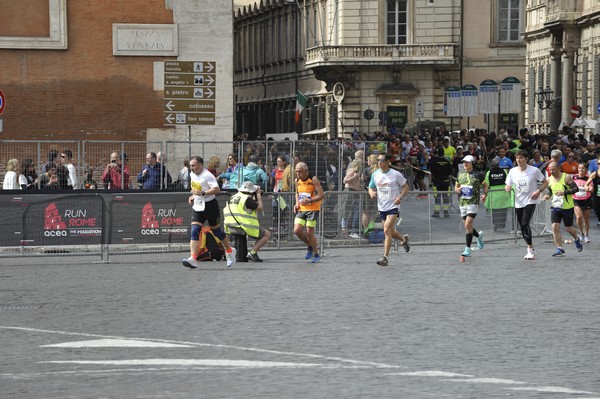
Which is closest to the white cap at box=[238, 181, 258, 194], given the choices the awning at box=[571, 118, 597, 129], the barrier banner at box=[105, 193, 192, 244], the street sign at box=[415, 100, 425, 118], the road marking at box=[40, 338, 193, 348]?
the barrier banner at box=[105, 193, 192, 244]

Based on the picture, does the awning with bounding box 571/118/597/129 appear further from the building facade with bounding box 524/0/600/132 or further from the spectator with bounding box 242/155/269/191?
the spectator with bounding box 242/155/269/191

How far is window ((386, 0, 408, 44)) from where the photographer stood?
258ft

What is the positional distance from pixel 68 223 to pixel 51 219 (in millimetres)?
299

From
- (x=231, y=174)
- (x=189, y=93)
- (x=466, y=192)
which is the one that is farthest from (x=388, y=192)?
(x=189, y=93)

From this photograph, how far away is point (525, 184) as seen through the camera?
2453cm

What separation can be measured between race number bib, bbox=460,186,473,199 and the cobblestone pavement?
187 centimetres

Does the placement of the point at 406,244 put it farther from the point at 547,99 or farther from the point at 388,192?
the point at 547,99

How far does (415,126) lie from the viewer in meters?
72.9

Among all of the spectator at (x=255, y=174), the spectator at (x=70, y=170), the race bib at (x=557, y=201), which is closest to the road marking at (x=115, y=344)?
the race bib at (x=557, y=201)

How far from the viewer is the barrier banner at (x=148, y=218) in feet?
82.6

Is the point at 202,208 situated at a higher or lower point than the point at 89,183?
lower

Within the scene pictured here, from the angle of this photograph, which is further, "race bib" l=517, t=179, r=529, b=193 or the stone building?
the stone building

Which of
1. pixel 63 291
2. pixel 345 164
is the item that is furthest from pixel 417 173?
pixel 63 291

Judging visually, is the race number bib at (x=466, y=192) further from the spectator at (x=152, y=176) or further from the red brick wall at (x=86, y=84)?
the red brick wall at (x=86, y=84)
